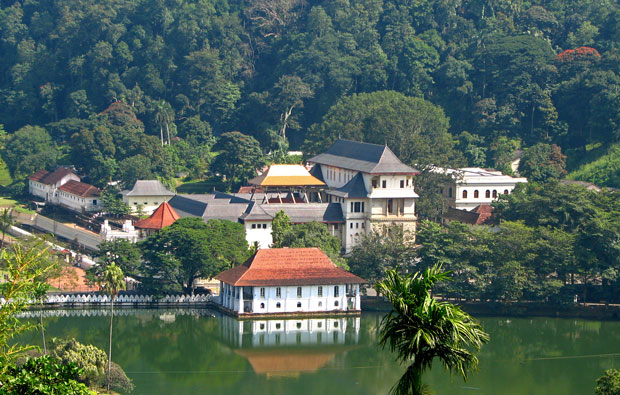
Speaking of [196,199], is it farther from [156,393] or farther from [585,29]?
[585,29]

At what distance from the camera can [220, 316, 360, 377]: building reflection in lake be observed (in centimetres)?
4431

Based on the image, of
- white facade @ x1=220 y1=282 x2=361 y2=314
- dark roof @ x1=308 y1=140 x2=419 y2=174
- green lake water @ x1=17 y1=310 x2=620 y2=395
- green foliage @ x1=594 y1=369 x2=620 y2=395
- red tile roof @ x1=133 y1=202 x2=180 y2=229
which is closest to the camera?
green foliage @ x1=594 y1=369 x2=620 y2=395

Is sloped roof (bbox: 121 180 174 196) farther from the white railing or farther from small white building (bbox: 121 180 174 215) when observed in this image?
the white railing

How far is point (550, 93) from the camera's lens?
81875 mm

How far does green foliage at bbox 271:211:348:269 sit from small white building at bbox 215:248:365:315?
198 centimetres

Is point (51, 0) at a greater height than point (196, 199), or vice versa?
point (51, 0)

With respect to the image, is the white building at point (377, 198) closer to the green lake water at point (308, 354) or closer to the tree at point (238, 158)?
the green lake water at point (308, 354)

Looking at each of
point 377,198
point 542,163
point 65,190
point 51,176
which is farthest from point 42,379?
point 51,176

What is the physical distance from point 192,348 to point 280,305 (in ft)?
15.3

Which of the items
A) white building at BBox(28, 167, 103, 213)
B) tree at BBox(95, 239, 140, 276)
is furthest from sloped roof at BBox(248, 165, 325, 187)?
tree at BBox(95, 239, 140, 276)

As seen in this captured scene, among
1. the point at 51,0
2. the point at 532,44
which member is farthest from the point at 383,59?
the point at 51,0

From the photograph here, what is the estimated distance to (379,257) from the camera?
53.6m

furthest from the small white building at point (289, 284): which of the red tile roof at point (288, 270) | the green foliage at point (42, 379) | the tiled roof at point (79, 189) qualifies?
A: the green foliage at point (42, 379)

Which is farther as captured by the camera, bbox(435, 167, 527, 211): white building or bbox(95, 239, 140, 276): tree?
bbox(435, 167, 527, 211): white building
